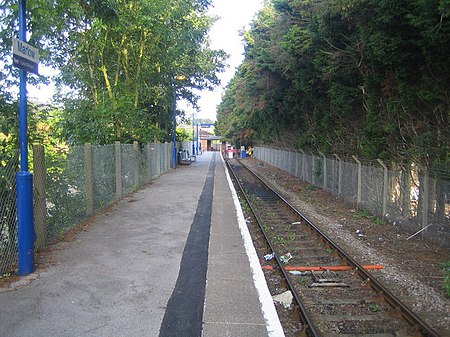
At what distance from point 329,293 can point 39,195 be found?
5067mm

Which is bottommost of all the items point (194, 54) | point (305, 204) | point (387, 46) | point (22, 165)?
point (305, 204)

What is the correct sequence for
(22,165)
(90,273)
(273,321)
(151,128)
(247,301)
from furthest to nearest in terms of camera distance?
(151,128), (90,273), (22,165), (247,301), (273,321)

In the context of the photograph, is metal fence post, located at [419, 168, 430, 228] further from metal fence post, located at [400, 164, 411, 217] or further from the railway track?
the railway track

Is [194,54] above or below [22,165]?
above

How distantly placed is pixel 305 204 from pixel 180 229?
24.2 ft

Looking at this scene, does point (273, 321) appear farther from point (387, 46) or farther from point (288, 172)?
point (288, 172)

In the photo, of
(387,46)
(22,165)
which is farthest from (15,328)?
(387,46)

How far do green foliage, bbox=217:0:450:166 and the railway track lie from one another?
139 inches

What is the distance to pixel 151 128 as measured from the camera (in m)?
20.8

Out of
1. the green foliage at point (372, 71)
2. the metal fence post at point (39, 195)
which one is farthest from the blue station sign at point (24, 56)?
the green foliage at point (372, 71)

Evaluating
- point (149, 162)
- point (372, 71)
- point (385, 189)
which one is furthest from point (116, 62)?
point (385, 189)

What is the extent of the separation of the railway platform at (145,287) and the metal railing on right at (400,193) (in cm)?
401

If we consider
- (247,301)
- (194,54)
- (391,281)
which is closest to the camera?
(247,301)

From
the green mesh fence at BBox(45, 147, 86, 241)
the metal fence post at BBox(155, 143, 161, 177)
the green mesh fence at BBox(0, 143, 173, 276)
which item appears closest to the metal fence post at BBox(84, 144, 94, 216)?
the green mesh fence at BBox(0, 143, 173, 276)
